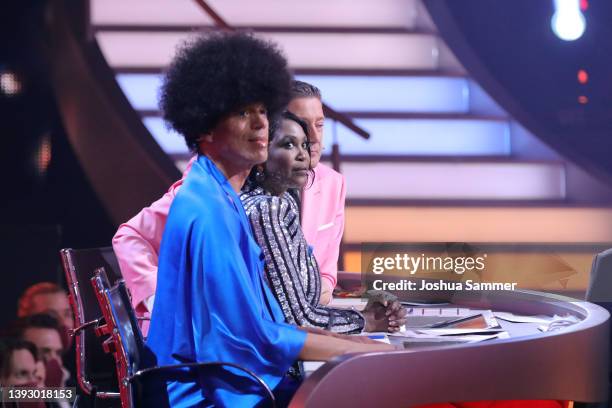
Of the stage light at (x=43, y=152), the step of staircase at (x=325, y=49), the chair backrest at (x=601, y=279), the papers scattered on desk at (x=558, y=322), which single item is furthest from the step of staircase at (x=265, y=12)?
the papers scattered on desk at (x=558, y=322)

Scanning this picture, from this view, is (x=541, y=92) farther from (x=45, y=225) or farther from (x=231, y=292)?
(x=231, y=292)

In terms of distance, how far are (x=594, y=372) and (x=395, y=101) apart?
294 cm

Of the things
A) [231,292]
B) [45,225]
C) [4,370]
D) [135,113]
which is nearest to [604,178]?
[135,113]

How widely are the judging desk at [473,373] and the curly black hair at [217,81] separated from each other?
26.1 inches

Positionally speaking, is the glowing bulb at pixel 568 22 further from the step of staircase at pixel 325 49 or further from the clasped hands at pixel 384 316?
the clasped hands at pixel 384 316

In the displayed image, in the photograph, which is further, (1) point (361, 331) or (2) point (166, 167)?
(2) point (166, 167)

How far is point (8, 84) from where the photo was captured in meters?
4.73

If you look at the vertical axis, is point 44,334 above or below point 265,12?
below

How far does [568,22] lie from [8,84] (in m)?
2.82

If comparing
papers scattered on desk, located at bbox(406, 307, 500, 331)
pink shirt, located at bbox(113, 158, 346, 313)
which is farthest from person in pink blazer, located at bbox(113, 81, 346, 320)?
papers scattered on desk, located at bbox(406, 307, 500, 331)

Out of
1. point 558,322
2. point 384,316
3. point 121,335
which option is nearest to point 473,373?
point 384,316

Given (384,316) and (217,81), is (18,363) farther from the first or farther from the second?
(217,81)

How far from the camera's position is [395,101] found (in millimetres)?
5109

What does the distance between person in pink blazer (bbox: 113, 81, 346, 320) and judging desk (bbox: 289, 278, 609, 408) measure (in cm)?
96
